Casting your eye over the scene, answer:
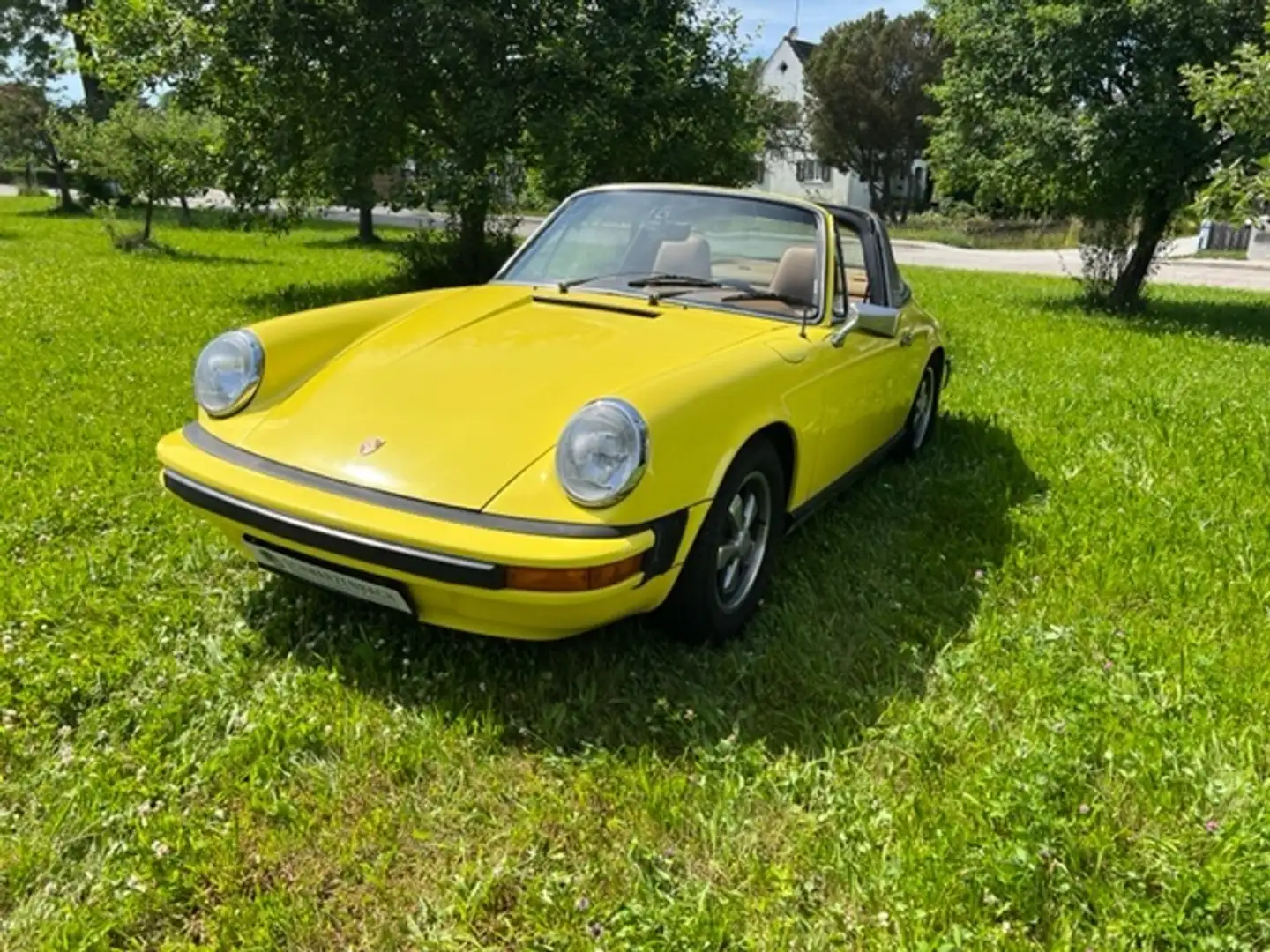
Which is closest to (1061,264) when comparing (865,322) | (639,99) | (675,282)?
(639,99)

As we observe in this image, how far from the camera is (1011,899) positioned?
2092 millimetres

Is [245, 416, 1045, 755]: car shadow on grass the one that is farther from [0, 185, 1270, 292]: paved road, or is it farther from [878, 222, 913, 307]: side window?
[0, 185, 1270, 292]: paved road

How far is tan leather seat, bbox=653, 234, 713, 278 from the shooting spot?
3916 millimetres

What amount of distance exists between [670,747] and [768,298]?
183cm

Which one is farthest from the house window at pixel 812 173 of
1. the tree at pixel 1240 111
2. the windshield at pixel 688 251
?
the windshield at pixel 688 251

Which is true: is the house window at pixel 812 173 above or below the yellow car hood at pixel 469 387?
above

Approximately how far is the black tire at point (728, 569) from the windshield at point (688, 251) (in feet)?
2.46

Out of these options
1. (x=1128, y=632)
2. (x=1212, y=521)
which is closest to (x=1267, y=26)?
(x=1212, y=521)

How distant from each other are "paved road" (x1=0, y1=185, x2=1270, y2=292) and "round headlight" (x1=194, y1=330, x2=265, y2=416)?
1486 centimetres

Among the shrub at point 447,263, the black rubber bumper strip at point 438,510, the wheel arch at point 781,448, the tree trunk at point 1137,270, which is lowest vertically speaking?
the black rubber bumper strip at point 438,510

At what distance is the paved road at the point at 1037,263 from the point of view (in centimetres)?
2109

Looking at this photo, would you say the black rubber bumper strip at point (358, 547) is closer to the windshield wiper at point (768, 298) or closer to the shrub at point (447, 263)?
the windshield wiper at point (768, 298)

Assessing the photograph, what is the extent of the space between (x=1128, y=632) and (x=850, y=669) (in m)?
0.99

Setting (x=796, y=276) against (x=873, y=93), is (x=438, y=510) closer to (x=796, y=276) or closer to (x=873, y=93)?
(x=796, y=276)
